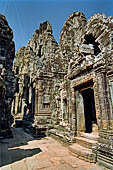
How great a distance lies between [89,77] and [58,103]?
191 inches

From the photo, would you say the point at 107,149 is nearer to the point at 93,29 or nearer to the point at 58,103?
the point at 93,29

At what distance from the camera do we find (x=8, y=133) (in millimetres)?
8281

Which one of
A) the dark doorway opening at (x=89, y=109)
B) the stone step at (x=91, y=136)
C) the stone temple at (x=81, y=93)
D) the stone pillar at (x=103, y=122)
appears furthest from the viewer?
the dark doorway opening at (x=89, y=109)

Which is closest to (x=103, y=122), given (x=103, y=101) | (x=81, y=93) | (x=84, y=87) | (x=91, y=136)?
(x=103, y=101)

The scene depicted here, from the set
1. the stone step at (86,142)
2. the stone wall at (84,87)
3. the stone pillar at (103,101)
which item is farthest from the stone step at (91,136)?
the stone pillar at (103,101)

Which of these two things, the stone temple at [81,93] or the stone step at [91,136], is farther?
the stone step at [91,136]

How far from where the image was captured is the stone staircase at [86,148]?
148 inches

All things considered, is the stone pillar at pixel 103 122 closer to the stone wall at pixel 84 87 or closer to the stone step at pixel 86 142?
the stone wall at pixel 84 87

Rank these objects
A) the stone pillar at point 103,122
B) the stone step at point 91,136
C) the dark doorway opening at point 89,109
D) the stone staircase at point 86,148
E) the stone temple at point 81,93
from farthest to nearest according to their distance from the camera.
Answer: the dark doorway opening at point 89,109 < the stone step at point 91,136 < the stone temple at point 81,93 < the stone staircase at point 86,148 < the stone pillar at point 103,122

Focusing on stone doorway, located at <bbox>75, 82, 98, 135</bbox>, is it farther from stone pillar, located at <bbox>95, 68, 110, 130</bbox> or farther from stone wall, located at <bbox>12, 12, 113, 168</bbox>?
stone pillar, located at <bbox>95, 68, 110, 130</bbox>

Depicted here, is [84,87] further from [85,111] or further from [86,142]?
[86,142]

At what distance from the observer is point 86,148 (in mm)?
4410

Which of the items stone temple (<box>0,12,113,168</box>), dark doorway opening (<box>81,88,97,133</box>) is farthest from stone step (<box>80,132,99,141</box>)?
dark doorway opening (<box>81,88,97,133</box>)

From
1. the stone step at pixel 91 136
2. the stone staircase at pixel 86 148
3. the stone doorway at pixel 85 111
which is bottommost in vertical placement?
the stone staircase at pixel 86 148
